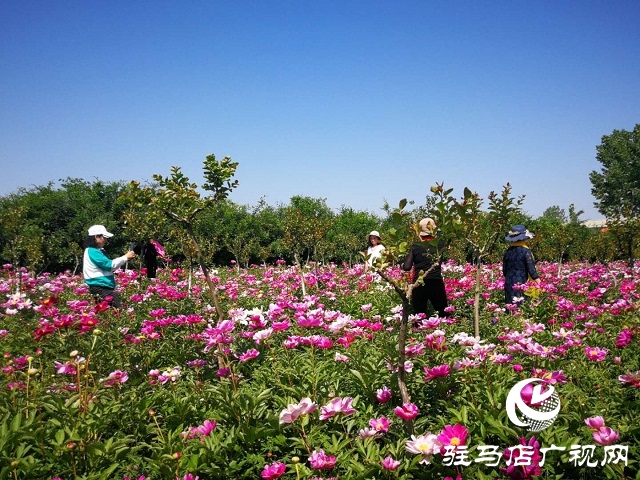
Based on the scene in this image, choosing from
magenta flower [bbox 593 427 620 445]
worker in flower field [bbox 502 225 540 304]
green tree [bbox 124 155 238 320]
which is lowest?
magenta flower [bbox 593 427 620 445]

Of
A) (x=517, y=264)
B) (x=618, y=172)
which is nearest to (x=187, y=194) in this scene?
(x=517, y=264)

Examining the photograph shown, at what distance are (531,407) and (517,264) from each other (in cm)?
488

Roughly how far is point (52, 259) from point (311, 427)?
70.3ft

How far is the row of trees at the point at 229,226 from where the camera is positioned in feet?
15.3

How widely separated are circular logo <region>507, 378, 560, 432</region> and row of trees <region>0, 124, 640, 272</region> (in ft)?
3.07

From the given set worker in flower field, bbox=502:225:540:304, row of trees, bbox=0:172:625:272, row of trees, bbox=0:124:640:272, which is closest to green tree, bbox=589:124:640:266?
row of trees, bbox=0:124:640:272

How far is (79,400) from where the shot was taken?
94.7 inches

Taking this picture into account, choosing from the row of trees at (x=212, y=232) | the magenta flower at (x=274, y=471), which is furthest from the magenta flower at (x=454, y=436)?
the row of trees at (x=212, y=232)

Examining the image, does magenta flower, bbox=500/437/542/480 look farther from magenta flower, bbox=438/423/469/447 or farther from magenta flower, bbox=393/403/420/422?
magenta flower, bbox=393/403/420/422

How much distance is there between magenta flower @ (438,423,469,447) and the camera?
187 centimetres

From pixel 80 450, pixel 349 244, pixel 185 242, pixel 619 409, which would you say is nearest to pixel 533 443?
pixel 619 409

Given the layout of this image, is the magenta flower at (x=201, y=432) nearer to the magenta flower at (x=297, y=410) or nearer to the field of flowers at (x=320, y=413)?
the field of flowers at (x=320, y=413)

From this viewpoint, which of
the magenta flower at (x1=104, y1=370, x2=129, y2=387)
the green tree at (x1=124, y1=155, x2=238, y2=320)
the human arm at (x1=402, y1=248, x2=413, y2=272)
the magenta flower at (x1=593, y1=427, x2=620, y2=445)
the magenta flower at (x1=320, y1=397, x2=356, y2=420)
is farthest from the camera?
the human arm at (x1=402, y1=248, x2=413, y2=272)

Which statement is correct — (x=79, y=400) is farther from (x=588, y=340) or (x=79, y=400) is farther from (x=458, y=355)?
(x=588, y=340)
